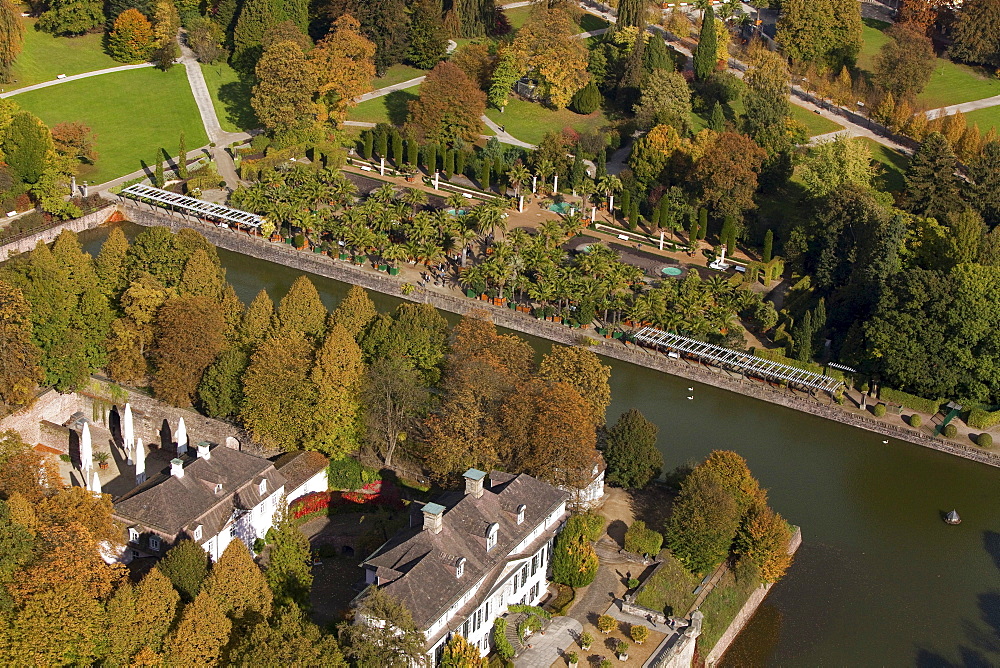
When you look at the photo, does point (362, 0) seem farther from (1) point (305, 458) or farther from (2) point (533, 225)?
(1) point (305, 458)

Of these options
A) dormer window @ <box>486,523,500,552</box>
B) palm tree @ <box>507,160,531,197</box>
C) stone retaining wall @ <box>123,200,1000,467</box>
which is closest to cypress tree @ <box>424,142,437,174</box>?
palm tree @ <box>507,160,531,197</box>

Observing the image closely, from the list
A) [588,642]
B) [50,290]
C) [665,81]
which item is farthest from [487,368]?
[665,81]

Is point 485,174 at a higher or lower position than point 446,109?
lower

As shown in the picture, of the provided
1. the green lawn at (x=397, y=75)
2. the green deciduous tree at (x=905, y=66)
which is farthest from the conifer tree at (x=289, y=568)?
the green deciduous tree at (x=905, y=66)

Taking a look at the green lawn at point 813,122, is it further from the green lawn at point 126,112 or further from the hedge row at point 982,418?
the green lawn at point 126,112

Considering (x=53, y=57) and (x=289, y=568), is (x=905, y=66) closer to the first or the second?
(x=53, y=57)

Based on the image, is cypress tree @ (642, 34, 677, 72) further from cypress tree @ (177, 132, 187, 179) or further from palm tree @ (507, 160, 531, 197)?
cypress tree @ (177, 132, 187, 179)

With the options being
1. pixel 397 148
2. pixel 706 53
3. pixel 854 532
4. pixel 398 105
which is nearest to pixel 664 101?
pixel 706 53
